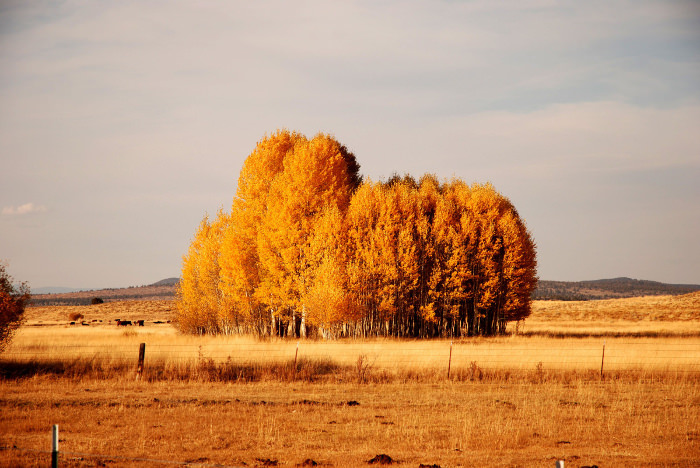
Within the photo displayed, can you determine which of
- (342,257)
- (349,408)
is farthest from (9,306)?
(342,257)

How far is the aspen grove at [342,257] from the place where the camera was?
4425 centimetres

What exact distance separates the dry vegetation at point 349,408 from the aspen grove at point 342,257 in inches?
468

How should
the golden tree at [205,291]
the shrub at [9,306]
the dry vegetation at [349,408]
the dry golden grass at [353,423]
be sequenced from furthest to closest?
the golden tree at [205,291] < the shrub at [9,306] < the dry vegetation at [349,408] < the dry golden grass at [353,423]

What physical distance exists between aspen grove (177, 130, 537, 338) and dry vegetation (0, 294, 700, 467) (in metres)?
11.9

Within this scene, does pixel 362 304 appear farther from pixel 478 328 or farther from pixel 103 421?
pixel 103 421

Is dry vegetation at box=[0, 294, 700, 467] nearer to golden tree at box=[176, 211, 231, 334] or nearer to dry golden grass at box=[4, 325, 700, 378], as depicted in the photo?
dry golden grass at box=[4, 325, 700, 378]

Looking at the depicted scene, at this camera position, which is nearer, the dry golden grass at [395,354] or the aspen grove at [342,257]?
the dry golden grass at [395,354]

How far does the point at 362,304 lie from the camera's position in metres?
45.3

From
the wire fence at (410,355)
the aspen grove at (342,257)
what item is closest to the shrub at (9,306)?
the wire fence at (410,355)

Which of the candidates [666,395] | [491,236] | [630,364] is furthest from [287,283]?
[666,395]

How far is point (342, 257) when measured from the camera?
4472 centimetres

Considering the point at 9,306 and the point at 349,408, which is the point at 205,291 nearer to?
the point at 9,306

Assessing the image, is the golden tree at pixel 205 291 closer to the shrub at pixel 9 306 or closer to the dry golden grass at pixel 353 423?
the shrub at pixel 9 306

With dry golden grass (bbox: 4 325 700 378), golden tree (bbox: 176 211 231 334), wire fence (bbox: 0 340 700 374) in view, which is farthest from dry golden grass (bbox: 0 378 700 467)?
golden tree (bbox: 176 211 231 334)
